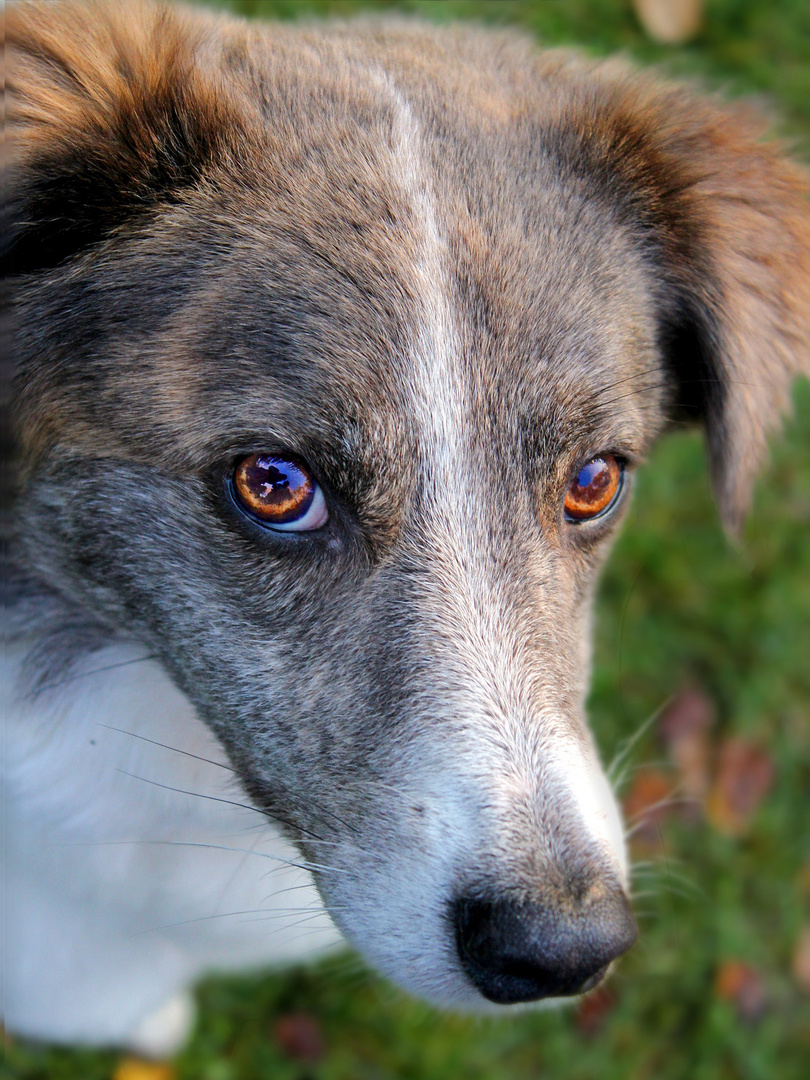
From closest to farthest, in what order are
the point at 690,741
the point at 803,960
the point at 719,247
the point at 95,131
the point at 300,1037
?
the point at 95,131, the point at 719,247, the point at 300,1037, the point at 803,960, the point at 690,741

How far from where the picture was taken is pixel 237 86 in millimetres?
2346

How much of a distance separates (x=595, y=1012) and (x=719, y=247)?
3116mm

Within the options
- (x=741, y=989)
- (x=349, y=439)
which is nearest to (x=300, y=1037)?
(x=741, y=989)

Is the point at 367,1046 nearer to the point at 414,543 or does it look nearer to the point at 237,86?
the point at 414,543

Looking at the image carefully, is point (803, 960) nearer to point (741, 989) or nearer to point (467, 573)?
point (741, 989)

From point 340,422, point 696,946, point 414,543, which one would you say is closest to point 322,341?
point 340,422

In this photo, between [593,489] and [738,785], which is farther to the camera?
[738,785]

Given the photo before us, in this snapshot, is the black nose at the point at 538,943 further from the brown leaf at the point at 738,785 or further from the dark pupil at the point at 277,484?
the brown leaf at the point at 738,785

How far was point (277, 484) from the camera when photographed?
2.15m

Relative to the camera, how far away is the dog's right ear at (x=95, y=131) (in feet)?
7.16

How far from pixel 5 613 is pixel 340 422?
3.41 ft

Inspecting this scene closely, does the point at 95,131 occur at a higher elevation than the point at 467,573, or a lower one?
higher

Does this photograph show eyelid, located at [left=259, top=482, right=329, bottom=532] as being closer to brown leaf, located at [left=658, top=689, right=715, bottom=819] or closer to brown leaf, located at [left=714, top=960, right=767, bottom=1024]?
brown leaf, located at [left=658, top=689, right=715, bottom=819]

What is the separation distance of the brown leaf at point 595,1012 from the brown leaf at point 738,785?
0.86 metres
